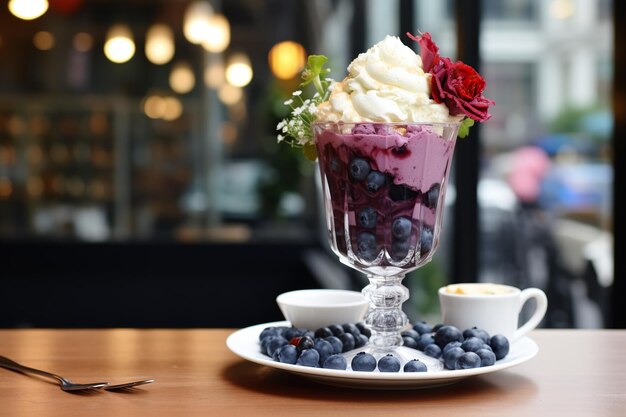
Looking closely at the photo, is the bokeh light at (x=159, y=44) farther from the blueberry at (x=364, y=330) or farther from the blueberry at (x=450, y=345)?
the blueberry at (x=450, y=345)

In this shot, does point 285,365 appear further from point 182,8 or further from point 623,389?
point 182,8

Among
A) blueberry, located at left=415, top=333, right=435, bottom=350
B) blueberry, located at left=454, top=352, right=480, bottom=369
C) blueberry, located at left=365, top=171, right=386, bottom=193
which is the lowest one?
blueberry, located at left=454, top=352, right=480, bottom=369

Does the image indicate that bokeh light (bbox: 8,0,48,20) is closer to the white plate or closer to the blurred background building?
the blurred background building

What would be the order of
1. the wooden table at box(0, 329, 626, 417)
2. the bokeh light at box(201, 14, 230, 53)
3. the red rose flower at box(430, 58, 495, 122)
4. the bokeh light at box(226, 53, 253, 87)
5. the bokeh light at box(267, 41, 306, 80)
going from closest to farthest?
the wooden table at box(0, 329, 626, 417) → the red rose flower at box(430, 58, 495, 122) → the bokeh light at box(267, 41, 306, 80) → the bokeh light at box(201, 14, 230, 53) → the bokeh light at box(226, 53, 253, 87)

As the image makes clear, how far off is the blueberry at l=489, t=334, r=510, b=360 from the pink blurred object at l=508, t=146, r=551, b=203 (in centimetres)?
219

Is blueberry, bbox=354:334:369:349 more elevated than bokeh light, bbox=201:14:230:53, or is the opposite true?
bokeh light, bbox=201:14:230:53

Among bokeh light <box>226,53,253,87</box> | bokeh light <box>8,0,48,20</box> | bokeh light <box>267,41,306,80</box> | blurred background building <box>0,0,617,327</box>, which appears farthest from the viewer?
bokeh light <box>226,53,253,87</box>

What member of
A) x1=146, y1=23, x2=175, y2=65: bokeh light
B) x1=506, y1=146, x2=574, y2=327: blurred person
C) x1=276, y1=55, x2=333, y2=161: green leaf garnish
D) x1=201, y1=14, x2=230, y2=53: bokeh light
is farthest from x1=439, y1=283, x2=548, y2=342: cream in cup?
x1=146, y1=23, x2=175, y2=65: bokeh light

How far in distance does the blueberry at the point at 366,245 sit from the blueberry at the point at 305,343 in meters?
0.15

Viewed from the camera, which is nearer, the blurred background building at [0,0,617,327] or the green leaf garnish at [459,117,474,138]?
the green leaf garnish at [459,117,474,138]

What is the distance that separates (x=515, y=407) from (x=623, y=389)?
0.63ft

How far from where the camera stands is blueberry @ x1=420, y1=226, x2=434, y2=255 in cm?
131

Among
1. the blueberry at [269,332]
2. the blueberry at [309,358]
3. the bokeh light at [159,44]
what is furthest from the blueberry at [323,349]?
the bokeh light at [159,44]

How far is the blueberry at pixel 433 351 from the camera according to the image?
1.36 metres
